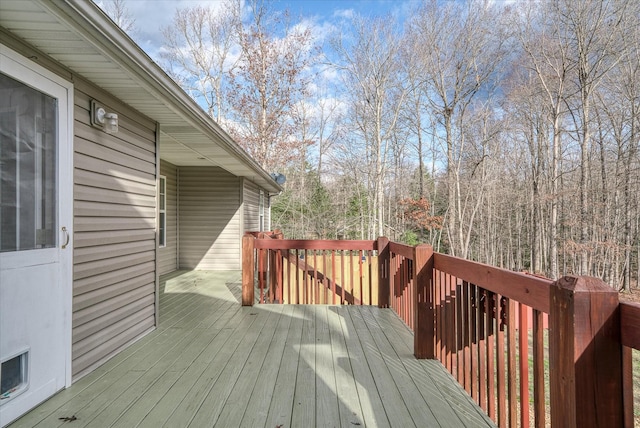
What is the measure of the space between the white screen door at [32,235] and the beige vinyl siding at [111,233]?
0.13m

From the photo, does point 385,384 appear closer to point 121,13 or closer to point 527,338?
point 527,338

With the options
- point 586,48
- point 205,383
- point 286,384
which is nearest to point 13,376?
point 205,383

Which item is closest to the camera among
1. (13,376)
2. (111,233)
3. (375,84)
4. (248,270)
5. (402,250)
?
(13,376)

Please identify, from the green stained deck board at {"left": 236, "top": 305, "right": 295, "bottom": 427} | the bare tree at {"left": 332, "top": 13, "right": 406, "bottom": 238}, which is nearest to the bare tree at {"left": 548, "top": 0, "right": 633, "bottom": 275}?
the bare tree at {"left": 332, "top": 13, "right": 406, "bottom": 238}

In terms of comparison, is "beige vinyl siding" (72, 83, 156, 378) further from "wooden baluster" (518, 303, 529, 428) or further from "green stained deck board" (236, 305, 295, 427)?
"wooden baluster" (518, 303, 529, 428)

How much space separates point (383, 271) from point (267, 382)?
7.38 ft

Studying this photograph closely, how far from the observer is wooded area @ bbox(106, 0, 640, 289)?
1110 cm

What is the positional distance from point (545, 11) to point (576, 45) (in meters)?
1.62

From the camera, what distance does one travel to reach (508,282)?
5.34 feet

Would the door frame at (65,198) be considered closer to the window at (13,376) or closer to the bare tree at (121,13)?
the window at (13,376)

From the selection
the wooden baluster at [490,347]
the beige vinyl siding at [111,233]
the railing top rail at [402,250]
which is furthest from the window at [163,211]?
the wooden baluster at [490,347]

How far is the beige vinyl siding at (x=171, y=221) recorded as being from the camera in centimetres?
689

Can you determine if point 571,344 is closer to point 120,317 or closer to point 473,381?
point 473,381

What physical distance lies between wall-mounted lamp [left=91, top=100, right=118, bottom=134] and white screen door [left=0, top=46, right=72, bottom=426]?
250 millimetres
